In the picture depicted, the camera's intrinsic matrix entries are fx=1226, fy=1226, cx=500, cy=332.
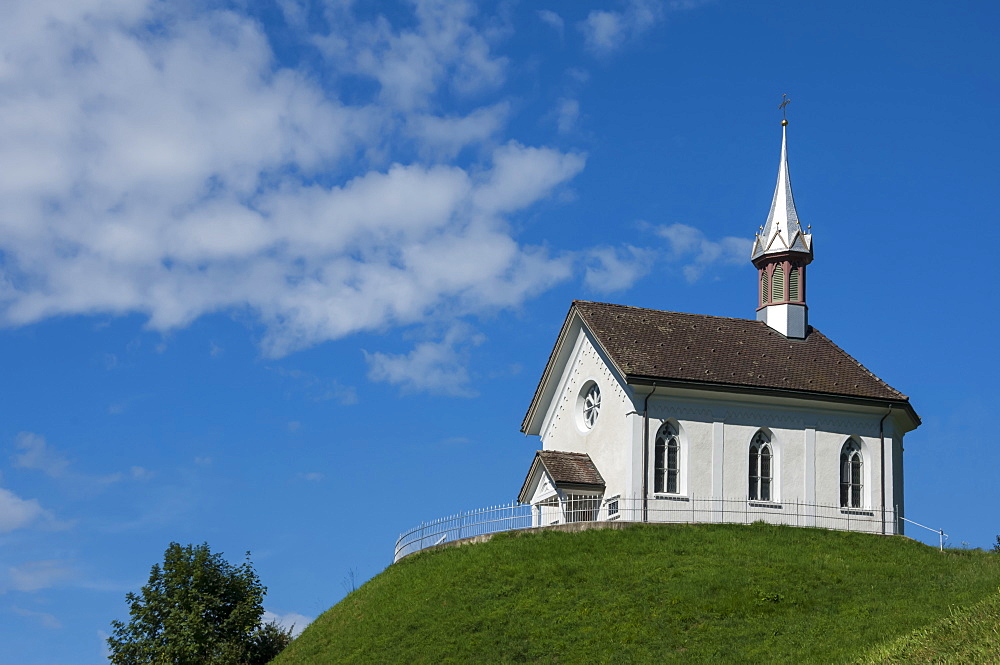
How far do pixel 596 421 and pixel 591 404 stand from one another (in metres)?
1.16

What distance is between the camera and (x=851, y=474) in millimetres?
42375

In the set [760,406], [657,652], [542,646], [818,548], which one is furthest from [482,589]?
[760,406]

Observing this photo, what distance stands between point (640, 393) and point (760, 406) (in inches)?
176

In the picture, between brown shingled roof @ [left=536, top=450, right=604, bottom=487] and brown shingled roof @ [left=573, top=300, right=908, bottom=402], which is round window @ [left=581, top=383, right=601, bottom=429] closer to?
brown shingled roof @ [left=536, top=450, right=604, bottom=487]

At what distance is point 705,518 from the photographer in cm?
3988

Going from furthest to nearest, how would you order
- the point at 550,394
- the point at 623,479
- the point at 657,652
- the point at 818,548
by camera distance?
the point at 550,394 → the point at 623,479 → the point at 818,548 → the point at 657,652

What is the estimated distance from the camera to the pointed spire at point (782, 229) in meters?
46.1

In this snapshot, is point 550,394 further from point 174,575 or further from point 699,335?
point 174,575

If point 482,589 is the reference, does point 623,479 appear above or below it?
above

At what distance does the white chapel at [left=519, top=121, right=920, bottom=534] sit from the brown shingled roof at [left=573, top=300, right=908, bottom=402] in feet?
0.23

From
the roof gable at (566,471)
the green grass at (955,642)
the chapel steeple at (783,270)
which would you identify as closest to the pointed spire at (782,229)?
the chapel steeple at (783,270)

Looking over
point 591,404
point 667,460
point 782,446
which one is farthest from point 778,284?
point 667,460

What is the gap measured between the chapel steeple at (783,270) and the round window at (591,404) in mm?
7893

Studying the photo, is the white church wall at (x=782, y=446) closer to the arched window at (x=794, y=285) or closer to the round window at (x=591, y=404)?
the round window at (x=591, y=404)
